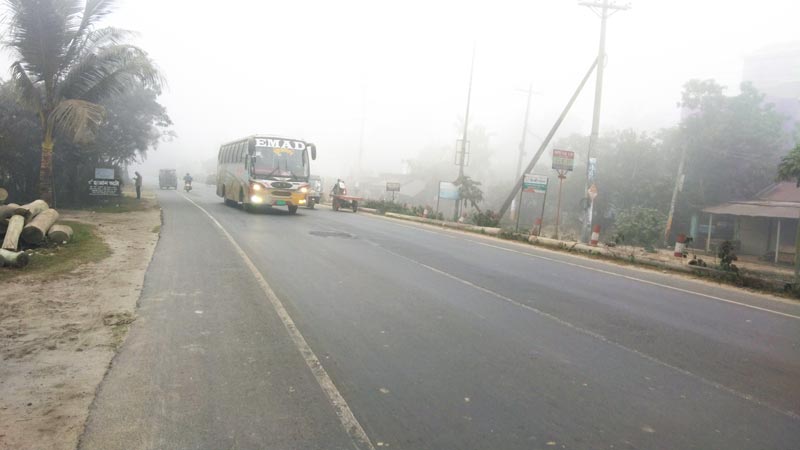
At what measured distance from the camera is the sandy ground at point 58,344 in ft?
11.5

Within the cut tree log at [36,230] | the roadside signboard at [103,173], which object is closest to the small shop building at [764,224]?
the cut tree log at [36,230]

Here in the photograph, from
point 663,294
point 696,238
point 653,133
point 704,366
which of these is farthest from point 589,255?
point 653,133

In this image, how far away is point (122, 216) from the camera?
18578 mm

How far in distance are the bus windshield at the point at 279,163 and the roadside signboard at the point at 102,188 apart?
6.05m

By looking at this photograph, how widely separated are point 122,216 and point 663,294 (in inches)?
688

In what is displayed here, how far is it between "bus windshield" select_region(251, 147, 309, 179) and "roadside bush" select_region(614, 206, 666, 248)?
1621cm

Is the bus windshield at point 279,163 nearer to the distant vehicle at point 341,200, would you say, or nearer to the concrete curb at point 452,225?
the concrete curb at point 452,225

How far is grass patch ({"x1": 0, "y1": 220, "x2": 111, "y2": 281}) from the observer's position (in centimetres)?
832

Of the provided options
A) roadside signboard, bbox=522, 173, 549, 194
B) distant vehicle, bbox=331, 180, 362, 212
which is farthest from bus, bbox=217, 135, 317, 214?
roadside signboard, bbox=522, 173, 549, 194

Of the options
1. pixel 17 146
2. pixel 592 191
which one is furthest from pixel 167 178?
pixel 592 191

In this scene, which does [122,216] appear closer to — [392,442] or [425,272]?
[425,272]

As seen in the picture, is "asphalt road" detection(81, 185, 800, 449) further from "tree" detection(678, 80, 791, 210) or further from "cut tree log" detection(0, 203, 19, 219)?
"tree" detection(678, 80, 791, 210)

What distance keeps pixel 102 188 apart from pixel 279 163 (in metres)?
7.37

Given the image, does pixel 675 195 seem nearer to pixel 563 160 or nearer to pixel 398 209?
pixel 563 160
